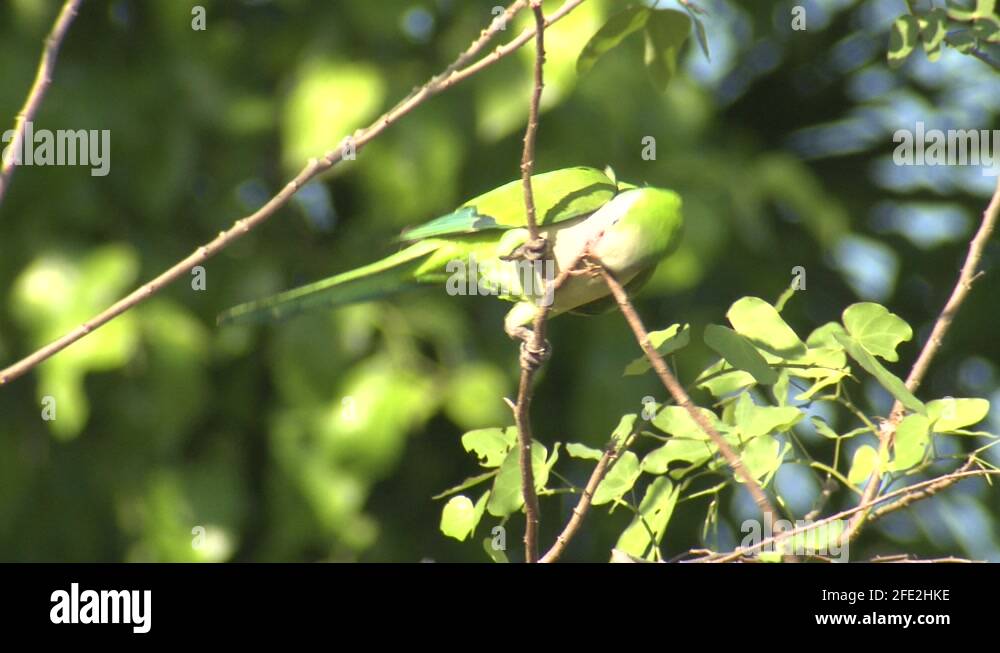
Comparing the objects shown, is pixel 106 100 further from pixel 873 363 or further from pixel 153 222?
pixel 873 363

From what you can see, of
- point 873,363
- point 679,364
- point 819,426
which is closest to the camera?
point 873,363

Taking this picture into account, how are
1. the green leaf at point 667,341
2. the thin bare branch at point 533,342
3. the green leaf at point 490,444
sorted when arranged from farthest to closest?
the green leaf at point 490,444 < the green leaf at point 667,341 < the thin bare branch at point 533,342

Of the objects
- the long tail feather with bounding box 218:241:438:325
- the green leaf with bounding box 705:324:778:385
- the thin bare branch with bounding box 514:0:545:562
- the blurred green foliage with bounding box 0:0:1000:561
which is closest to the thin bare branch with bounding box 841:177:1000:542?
the green leaf with bounding box 705:324:778:385

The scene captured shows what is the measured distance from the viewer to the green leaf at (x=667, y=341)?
0.86m

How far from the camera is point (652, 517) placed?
94cm

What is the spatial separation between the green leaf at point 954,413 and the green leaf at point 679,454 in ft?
0.51

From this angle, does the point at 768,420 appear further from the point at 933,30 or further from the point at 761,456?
the point at 933,30

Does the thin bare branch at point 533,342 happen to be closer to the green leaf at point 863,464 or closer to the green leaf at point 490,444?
the green leaf at point 490,444

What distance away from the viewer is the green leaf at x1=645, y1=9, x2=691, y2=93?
99 centimetres

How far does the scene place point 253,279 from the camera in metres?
2.38

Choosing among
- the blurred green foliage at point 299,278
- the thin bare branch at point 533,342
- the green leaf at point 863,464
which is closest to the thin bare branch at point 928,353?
the green leaf at point 863,464

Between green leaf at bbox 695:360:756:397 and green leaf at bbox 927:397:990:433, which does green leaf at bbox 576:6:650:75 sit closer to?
green leaf at bbox 695:360:756:397
